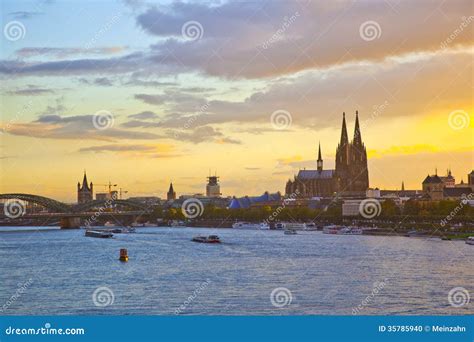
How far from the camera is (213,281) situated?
40.0ft

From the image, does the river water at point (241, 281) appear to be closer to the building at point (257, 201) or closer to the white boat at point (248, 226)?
the white boat at point (248, 226)

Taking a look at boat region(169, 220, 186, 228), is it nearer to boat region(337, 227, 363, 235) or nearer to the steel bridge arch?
the steel bridge arch

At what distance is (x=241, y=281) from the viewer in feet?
39.7

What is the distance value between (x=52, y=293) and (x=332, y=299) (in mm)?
3894

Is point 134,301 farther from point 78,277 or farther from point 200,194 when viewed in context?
point 200,194

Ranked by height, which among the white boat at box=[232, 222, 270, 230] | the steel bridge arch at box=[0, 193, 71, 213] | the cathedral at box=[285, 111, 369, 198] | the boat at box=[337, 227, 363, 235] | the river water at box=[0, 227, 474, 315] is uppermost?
the cathedral at box=[285, 111, 369, 198]

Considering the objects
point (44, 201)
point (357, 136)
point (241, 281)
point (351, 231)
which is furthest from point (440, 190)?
point (241, 281)

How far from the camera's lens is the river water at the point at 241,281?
971cm

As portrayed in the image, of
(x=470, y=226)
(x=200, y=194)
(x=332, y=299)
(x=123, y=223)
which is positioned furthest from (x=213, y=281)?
(x=200, y=194)

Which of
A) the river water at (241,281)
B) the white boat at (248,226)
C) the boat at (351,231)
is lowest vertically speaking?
the river water at (241,281)

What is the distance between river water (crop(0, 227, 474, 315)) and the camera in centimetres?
971

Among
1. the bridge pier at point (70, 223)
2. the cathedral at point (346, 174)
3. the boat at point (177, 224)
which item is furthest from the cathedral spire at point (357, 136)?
the bridge pier at point (70, 223)

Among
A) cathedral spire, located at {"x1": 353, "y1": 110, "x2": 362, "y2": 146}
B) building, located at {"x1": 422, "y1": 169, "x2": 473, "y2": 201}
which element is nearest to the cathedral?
cathedral spire, located at {"x1": 353, "y1": 110, "x2": 362, "y2": 146}

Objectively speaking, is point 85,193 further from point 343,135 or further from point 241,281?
point 241,281
